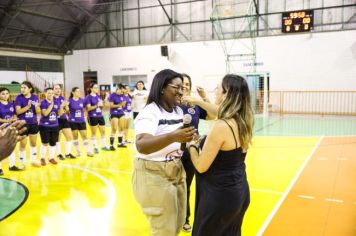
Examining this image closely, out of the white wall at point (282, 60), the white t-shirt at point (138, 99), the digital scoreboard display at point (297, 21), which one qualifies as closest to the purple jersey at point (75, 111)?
the white t-shirt at point (138, 99)

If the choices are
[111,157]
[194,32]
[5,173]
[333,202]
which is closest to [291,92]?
[194,32]

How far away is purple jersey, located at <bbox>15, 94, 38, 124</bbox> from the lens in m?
7.55

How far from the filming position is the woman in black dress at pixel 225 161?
245 cm

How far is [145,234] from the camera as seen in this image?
4.25 metres

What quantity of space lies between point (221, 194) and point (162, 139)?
0.68 metres

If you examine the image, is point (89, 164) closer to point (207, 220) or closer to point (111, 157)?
point (111, 157)

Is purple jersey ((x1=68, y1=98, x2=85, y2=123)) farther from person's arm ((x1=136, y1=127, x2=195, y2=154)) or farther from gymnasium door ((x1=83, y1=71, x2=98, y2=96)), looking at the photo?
gymnasium door ((x1=83, y1=71, x2=98, y2=96))

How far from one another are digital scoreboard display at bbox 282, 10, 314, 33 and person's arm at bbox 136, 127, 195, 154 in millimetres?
18517

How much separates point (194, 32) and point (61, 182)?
710 inches

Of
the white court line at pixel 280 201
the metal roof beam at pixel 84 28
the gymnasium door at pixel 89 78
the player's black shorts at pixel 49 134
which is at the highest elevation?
the metal roof beam at pixel 84 28

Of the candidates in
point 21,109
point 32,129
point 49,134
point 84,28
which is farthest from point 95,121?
point 84,28

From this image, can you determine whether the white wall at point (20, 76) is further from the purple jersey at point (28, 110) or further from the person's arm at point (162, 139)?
the person's arm at point (162, 139)

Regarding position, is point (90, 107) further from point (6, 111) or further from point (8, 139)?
point (8, 139)

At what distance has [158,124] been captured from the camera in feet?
8.07
